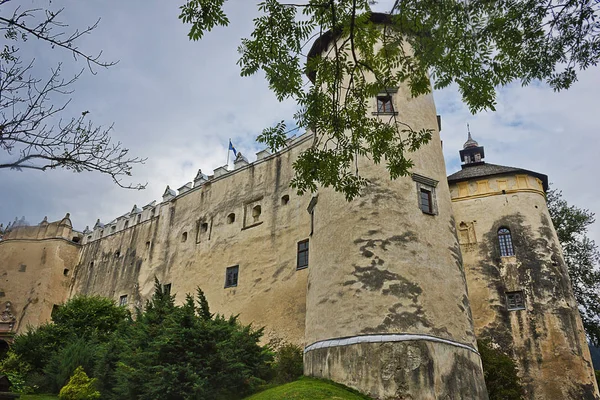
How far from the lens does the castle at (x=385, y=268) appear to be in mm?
12625

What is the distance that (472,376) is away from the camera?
1264 cm

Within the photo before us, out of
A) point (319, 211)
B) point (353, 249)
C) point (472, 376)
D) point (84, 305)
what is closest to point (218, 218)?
point (84, 305)

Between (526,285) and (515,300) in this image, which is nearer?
(526,285)

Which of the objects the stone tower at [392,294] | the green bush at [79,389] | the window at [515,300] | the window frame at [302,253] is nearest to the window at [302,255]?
the window frame at [302,253]

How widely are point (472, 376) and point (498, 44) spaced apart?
28.3 feet

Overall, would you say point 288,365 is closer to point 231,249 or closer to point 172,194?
point 231,249

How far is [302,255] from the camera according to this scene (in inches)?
801

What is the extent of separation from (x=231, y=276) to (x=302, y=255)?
14.8 ft

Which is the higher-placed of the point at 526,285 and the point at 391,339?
the point at 526,285

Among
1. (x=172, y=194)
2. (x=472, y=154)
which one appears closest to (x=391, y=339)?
(x=472, y=154)

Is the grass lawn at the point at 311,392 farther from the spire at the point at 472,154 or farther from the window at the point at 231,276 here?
the spire at the point at 472,154

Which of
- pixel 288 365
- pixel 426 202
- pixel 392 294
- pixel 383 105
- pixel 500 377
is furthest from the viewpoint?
pixel 383 105

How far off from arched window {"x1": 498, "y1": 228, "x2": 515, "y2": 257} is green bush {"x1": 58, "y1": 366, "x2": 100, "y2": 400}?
48.9ft

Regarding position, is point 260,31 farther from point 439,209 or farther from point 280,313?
point 280,313
